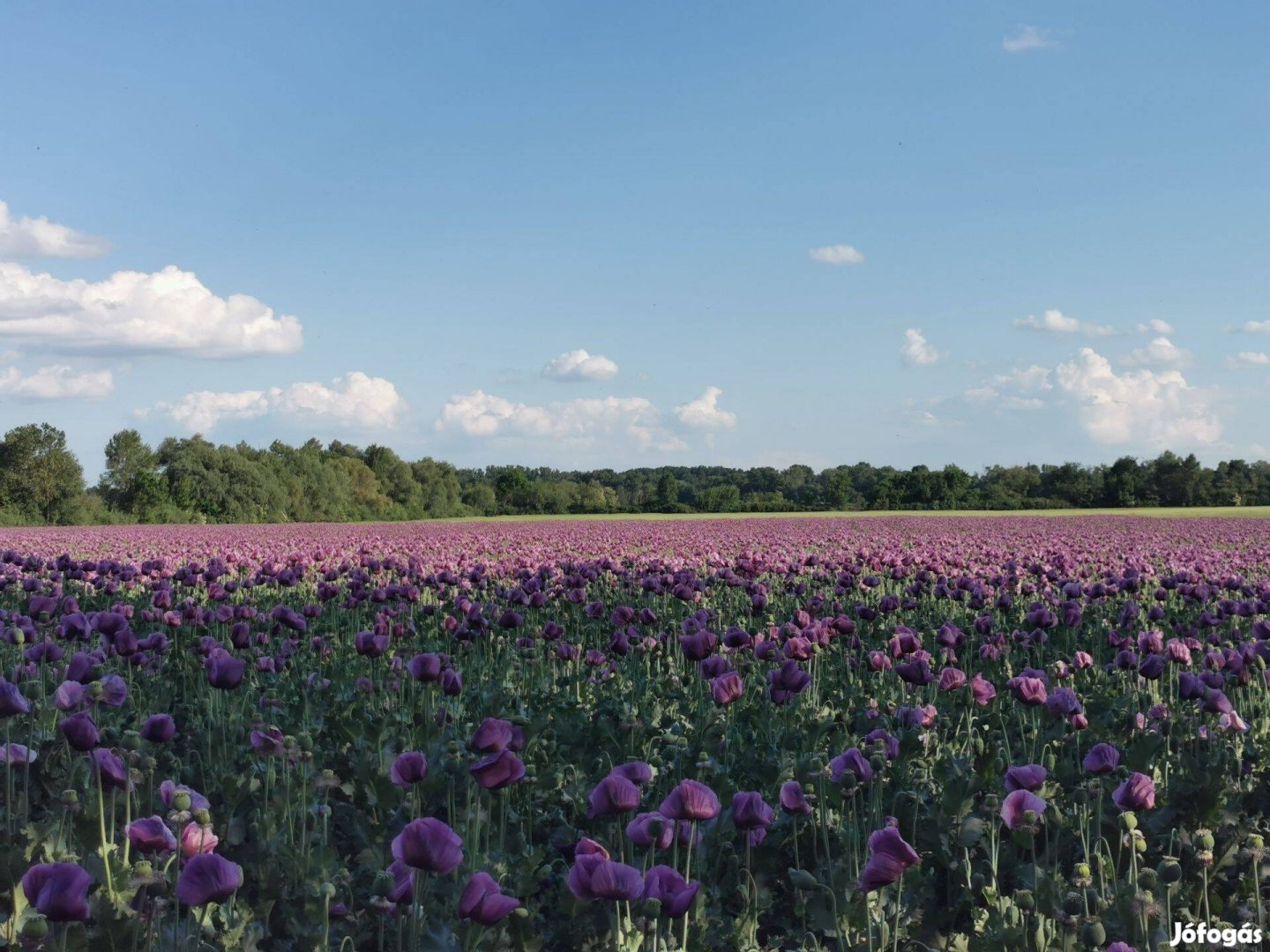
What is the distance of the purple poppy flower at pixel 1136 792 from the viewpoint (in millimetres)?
3793

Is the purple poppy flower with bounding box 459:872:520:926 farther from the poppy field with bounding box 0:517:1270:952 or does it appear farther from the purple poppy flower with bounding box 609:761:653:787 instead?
the purple poppy flower with bounding box 609:761:653:787

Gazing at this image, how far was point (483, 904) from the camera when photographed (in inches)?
101

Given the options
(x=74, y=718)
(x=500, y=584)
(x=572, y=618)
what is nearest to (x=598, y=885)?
(x=74, y=718)

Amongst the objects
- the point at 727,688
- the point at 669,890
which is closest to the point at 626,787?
the point at 669,890

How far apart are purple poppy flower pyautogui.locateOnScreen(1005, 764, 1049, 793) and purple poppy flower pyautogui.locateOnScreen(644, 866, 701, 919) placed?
1570mm

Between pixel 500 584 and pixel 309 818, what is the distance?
7.26m

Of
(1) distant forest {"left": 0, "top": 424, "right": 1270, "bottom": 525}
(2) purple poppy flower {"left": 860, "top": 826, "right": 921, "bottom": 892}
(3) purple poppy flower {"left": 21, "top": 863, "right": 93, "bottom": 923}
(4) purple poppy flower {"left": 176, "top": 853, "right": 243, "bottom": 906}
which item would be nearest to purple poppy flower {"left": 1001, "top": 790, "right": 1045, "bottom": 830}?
(2) purple poppy flower {"left": 860, "top": 826, "right": 921, "bottom": 892}

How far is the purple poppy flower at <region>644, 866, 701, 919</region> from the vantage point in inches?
103

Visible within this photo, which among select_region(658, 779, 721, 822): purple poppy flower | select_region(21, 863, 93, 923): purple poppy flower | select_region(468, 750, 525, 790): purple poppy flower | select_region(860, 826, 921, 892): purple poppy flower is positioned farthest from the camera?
select_region(468, 750, 525, 790): purple poppy flower

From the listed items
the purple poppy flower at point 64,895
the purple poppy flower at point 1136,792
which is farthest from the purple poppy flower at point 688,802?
the purple poppy flower at point 1136,792

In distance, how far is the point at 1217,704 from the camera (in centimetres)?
523

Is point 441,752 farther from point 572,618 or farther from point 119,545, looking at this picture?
point 119,545

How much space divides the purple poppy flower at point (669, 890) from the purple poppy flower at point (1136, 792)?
1950 millimetres

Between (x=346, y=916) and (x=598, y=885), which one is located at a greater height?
(x=598, y=885)
